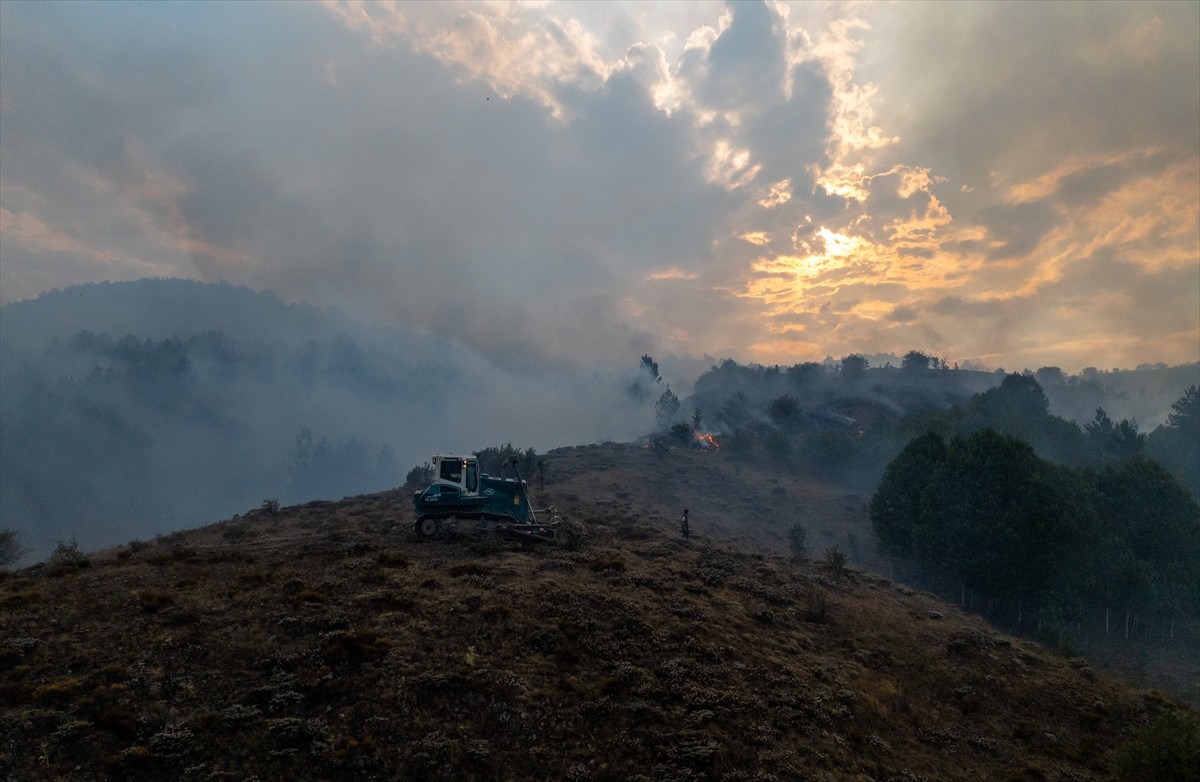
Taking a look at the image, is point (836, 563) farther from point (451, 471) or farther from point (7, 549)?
point (7, 549)

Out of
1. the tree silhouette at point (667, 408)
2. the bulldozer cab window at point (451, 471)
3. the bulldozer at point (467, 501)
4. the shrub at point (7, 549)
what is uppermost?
the tree silhouette at point (667, 408)

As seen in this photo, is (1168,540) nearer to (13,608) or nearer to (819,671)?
(819,671)

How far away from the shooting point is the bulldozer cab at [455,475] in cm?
3300

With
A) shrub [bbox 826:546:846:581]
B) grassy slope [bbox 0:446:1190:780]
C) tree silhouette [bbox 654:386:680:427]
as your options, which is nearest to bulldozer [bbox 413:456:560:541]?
Result: grassy slope [bbox 0:446:1190:780]

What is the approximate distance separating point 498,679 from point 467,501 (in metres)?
17.0

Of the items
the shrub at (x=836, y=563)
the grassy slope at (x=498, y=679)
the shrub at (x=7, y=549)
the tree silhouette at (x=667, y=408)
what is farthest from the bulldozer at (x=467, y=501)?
the tree silhouette at (x=667, y=408)

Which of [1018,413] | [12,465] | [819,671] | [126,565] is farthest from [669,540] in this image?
[12,465]

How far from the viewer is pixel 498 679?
1708 centimetres

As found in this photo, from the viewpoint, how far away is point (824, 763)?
15.0 metres

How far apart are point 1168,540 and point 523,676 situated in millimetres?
60269

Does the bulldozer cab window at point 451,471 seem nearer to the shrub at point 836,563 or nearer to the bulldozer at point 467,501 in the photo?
the bulldozer at point 467,501

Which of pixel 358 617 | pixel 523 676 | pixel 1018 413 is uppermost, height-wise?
pixel 1018 413

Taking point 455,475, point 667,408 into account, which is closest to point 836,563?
point 455,475

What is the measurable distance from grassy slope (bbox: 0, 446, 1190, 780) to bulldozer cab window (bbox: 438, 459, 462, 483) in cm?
449
